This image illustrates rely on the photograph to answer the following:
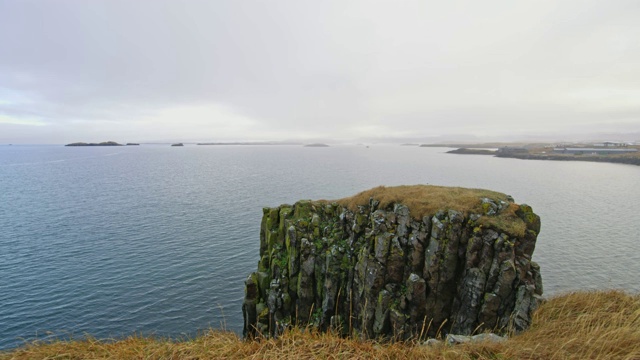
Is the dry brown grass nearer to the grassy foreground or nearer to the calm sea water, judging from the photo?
the grassy foreground

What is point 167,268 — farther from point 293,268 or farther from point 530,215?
point 530,215

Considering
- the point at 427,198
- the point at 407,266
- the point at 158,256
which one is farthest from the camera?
the point at 158,256

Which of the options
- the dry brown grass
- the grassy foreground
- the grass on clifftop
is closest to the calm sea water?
the grassy foreground

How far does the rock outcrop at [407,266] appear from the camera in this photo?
64.8 feet

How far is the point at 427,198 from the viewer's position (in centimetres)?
2427

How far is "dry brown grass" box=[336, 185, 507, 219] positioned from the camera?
74.0 feet

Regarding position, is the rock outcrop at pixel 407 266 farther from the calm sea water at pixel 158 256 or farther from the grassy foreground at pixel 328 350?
the grassy foreground at pixel 328 350

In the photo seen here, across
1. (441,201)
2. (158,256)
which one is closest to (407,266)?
(441,201)

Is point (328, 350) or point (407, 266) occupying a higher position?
point (328, 350)

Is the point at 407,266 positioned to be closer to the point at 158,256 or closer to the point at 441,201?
the point at 441,201

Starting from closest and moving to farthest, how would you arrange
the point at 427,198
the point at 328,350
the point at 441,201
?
1. the point at 328,350
2. the point at 441,201
3. the point at 427,198

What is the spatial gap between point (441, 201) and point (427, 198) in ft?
4.17

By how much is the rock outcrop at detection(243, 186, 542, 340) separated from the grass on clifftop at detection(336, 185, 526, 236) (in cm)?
8

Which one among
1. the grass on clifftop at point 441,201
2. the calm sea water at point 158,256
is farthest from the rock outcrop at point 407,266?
the calm sea water at point 158,256
